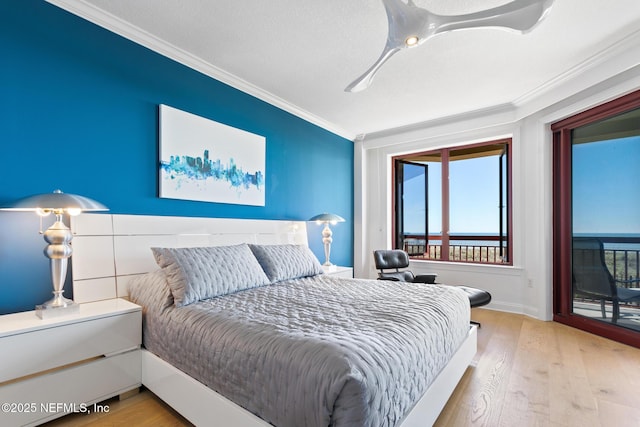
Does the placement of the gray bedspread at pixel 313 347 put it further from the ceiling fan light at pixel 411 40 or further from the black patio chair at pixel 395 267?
the ceiling fan light at pixel 411 40

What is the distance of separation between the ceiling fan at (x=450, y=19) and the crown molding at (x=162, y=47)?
1.84 metres

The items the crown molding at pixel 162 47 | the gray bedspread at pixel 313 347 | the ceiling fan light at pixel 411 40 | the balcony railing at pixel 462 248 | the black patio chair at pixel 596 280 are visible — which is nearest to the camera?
the gray bedspread at pixel 313 347

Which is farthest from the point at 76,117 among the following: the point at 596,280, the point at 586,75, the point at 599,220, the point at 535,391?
the point at 596,280

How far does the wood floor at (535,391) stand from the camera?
175 cm

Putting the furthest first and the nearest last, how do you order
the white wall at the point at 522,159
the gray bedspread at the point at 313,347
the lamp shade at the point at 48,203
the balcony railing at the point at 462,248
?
the balcony railing at the point at 462,248
the white wall at the point at 522,159
the lamp shade at the point at 48,203
the gray bedspread at the point at 313,347

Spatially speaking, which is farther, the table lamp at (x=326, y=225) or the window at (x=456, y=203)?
the window at (x=456, y=203)

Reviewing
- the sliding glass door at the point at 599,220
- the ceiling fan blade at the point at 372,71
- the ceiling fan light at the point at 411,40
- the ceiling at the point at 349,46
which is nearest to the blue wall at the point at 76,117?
the ceiling at the point at 349,46

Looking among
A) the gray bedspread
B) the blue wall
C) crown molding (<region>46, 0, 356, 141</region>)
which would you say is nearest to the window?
crown molding (<region>46, 0, 356, 141</region>)

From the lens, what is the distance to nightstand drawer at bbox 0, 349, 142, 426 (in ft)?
5.09

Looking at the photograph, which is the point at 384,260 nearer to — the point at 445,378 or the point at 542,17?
the point at 445,378

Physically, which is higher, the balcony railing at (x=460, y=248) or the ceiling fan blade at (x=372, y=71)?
the ceiling fan blade at (x=372, y=71)

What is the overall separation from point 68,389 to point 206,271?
0.94 metres

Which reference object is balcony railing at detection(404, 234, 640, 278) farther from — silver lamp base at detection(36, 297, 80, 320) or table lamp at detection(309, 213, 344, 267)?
silver lamp base at detection(36, 297, 80, 320)

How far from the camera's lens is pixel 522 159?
157 inches
